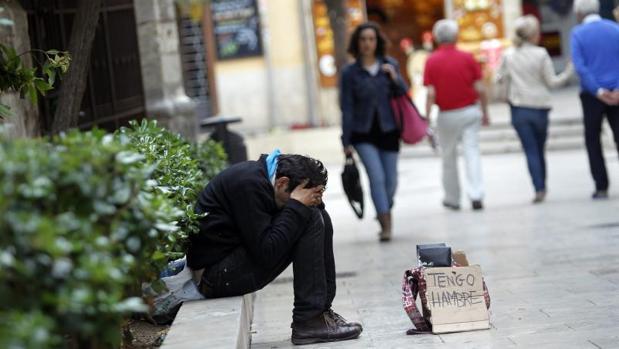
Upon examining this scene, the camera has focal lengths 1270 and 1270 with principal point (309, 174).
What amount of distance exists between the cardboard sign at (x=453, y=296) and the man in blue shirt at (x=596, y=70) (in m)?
5.91

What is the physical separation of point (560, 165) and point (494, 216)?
4601mm

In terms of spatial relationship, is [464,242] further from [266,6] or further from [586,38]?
[266,6]

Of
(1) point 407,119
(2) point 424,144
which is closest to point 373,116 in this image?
(1) point 407,119

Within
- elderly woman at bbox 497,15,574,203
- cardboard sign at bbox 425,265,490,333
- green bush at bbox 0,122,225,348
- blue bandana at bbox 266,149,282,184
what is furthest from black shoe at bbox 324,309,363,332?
elderly woman at bbox 497,15,574,203

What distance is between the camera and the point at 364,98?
11.0 meters

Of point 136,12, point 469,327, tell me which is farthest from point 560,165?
point 469,327

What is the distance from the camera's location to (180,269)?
6805 mm

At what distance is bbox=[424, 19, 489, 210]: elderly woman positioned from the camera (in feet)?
41.1

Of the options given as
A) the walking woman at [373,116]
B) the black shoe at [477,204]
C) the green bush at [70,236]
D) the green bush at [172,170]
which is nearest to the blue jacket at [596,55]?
the black shoe at [477,204]

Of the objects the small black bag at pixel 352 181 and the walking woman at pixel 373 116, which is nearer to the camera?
the small black bag at pixel 352 181

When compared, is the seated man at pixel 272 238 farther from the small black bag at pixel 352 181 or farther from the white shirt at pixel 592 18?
the white shirt at pixel 592 18

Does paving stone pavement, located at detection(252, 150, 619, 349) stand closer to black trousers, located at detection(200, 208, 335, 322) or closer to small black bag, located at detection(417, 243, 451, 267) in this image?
black trousers, located at detection(200, 208, 335, 322)

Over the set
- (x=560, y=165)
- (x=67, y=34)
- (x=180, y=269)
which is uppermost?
(x=67, y=34)

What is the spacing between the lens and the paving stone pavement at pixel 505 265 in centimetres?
662
